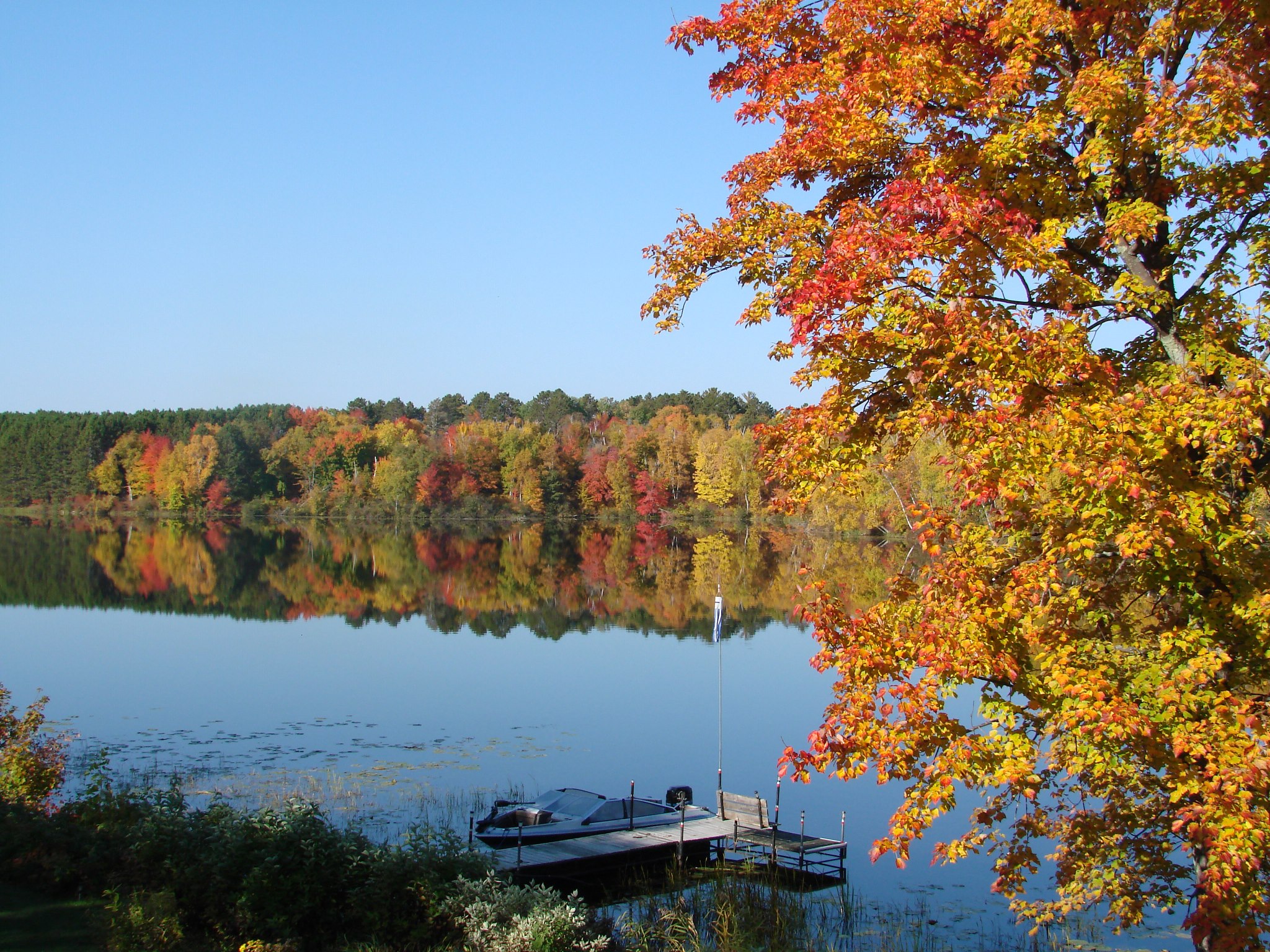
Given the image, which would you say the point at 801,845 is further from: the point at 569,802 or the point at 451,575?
the point at 451,575

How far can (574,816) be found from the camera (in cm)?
1516

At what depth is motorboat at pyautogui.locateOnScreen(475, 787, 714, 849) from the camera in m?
14.1

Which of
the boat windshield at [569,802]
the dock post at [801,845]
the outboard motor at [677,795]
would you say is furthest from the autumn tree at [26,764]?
the dock post at [801,845]

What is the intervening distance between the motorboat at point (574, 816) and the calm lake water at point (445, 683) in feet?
6.54

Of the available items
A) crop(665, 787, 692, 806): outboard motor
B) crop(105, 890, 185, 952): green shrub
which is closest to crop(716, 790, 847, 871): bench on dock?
crop(665, 787, 692, 806): outboard motor

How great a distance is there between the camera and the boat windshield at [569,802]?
15.3m

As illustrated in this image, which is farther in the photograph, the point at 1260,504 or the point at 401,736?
the point at 401,736

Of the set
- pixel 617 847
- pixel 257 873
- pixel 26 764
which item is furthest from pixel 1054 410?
pixel 26 764

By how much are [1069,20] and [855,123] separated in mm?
1567

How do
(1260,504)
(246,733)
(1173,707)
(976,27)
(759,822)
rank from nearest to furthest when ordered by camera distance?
(1173,707), (976,27), (1260,504), (759,822), (246,733)

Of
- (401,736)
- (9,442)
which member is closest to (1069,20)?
(401,736)

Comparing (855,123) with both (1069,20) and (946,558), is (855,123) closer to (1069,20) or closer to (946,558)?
(1069,20)

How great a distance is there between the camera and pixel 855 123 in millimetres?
7590

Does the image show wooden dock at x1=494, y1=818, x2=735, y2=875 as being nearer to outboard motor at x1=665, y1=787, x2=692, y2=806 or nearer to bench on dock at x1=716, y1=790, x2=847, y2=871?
bench on dock at x1=716, y1=790, x2=847, y2=871
